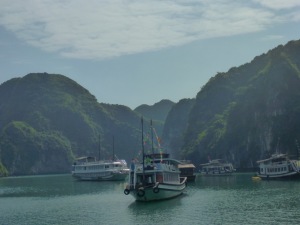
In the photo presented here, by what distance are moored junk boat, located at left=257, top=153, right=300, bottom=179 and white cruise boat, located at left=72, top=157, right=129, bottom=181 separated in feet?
149

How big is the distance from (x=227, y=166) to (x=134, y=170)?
85.3 metres

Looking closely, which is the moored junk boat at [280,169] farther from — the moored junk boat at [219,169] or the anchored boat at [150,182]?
the anchored boat at [150,182]

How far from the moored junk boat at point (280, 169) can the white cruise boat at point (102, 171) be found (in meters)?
45.5

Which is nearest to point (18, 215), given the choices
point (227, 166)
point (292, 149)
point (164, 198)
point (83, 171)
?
point (164, 198)

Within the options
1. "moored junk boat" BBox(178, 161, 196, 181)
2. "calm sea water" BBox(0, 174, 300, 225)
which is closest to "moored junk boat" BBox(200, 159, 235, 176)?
"moored junk boat" BBox(178, 161, 196, 181)

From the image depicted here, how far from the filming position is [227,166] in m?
144

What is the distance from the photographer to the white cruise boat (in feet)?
438

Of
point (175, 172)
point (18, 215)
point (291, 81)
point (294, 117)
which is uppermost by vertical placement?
point (291, 81)

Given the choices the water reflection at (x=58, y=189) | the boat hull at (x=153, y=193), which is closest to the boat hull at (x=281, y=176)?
the water reflection at (x=58, y=189)

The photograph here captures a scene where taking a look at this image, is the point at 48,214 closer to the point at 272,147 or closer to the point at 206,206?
the point at 206,206

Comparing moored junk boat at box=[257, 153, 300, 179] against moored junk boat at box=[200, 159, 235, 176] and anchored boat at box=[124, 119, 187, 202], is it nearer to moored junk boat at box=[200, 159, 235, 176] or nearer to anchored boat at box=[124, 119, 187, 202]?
moored junk boat at box=[200, 159, 235, 176]

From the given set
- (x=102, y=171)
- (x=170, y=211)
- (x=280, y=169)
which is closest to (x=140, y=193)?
(x=170, y=211)

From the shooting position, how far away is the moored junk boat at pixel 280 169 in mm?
99688

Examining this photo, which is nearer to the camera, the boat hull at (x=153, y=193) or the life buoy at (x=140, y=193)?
the life buoy at (x=140, y=193)
